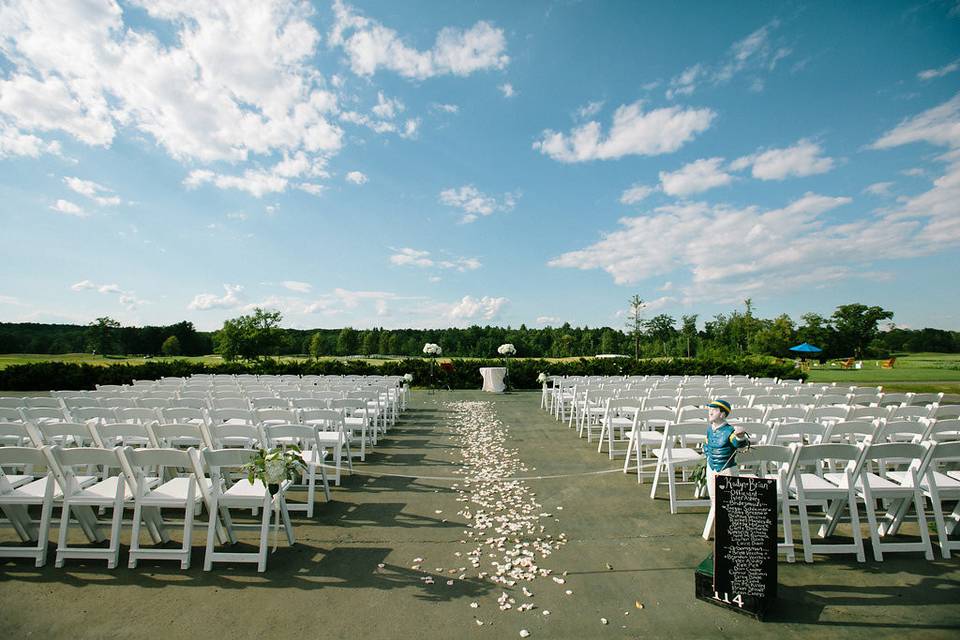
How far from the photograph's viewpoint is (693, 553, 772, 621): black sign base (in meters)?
3.35

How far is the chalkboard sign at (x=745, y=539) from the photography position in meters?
3.43

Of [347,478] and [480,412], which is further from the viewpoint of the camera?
[480,412]

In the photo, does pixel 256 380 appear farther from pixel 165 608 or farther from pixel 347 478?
pixel 165 608

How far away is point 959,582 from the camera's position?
380 cm

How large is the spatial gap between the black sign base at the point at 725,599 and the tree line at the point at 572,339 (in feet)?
122

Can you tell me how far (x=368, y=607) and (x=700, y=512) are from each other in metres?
4.06

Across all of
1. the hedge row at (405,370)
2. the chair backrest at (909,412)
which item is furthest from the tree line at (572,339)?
the chair backrest at (909,412)

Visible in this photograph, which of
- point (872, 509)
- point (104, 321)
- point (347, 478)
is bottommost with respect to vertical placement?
point (347, 478)

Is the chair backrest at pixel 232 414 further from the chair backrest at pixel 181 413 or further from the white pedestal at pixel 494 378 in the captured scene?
the white pedestal at pixel 494 378

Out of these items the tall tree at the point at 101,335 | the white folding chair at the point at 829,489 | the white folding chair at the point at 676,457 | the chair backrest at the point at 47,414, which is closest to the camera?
the white folding chair at the point at 829,489

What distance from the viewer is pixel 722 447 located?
4199 millimetres

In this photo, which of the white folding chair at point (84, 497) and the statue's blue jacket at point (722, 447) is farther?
the statue's blue jacket at point (722, 447)

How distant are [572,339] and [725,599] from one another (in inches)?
2955

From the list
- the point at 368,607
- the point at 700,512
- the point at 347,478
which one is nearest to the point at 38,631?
the point at 368,607
